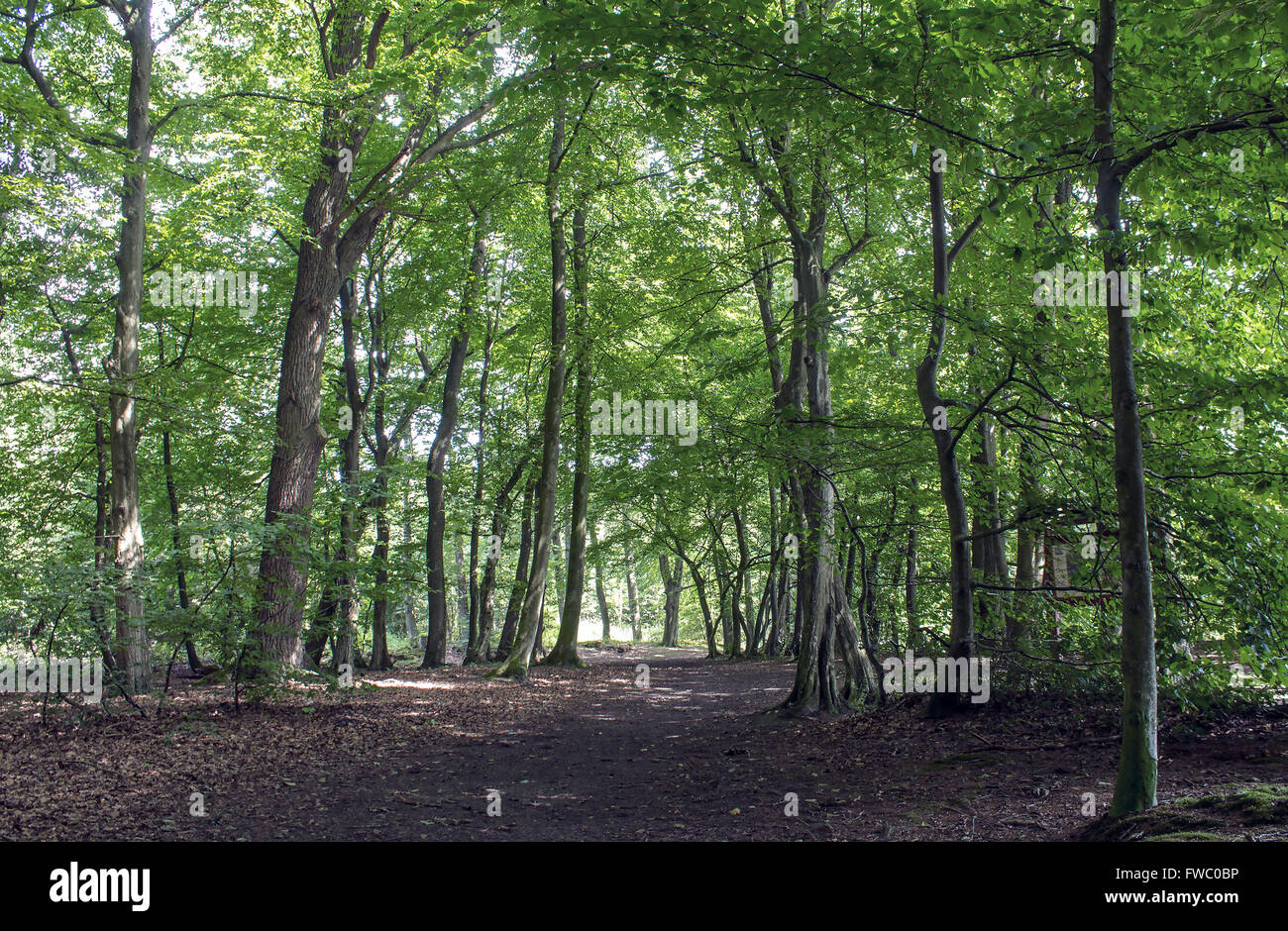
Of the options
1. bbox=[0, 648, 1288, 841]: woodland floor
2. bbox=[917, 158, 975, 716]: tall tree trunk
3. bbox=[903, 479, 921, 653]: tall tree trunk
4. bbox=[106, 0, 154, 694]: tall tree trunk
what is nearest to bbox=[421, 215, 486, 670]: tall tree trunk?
bbox=[106, 0, 154, 694]: tall tree trunk

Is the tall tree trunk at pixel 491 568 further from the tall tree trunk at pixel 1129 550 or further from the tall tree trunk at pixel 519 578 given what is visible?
the tall tree trunk at pixel 1129 550

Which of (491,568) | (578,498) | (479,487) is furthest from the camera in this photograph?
(491,568)

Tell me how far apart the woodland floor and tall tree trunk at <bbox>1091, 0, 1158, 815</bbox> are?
483 millimetres

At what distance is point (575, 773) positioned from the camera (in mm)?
7992

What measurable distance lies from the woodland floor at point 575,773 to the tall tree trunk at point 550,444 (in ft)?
16.8

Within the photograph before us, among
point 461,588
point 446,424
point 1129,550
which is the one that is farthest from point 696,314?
point 461,588

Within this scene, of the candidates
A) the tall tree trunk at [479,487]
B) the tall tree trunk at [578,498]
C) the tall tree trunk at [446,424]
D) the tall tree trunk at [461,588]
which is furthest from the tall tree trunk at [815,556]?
the tall tree trunk at [461,588]

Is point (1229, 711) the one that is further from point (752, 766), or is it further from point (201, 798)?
point (201, 798)

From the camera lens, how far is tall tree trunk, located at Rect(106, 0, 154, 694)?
1040cm

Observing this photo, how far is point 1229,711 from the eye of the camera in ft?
21.3

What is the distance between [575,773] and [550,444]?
977 cm

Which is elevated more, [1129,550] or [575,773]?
[1129,550]

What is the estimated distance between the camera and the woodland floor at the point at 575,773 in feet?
17.1

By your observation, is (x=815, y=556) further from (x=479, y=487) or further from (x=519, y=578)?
(x=479, y=487)
